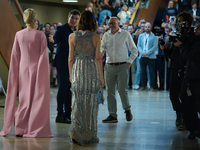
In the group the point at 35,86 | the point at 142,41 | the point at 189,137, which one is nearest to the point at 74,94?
the point at 35,86

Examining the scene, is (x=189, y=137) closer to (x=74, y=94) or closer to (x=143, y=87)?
(x=74, y=94)

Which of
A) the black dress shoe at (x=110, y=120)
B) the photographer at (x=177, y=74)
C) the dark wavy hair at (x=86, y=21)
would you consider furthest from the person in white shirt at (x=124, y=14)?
the dark wavy hair at (x=86, y=21)

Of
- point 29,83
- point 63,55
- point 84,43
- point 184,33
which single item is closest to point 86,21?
point 84,43

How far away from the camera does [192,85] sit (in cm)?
466

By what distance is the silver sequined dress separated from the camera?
4426mm

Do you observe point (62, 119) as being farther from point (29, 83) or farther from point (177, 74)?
point (177, 74)

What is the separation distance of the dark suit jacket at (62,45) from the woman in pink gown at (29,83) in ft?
2.67

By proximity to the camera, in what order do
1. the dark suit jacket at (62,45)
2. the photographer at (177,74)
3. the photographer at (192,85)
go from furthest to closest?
the dark suit jacket at (62,45) < the photographer at (177,74) < the photographer at (192,85)

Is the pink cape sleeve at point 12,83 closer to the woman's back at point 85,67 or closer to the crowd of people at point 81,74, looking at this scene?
the crowd of people at point 81,74

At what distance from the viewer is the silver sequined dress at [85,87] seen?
4426 millimetres

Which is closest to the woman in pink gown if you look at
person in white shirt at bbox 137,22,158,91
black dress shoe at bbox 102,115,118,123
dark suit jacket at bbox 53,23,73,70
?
dark suit jacket at bbox 53,23,73,70

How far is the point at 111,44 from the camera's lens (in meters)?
6.02

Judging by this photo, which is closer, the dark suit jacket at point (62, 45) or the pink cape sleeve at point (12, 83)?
the pink cape sleeve at point (12, 83)

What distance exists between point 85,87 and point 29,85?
0.87m
